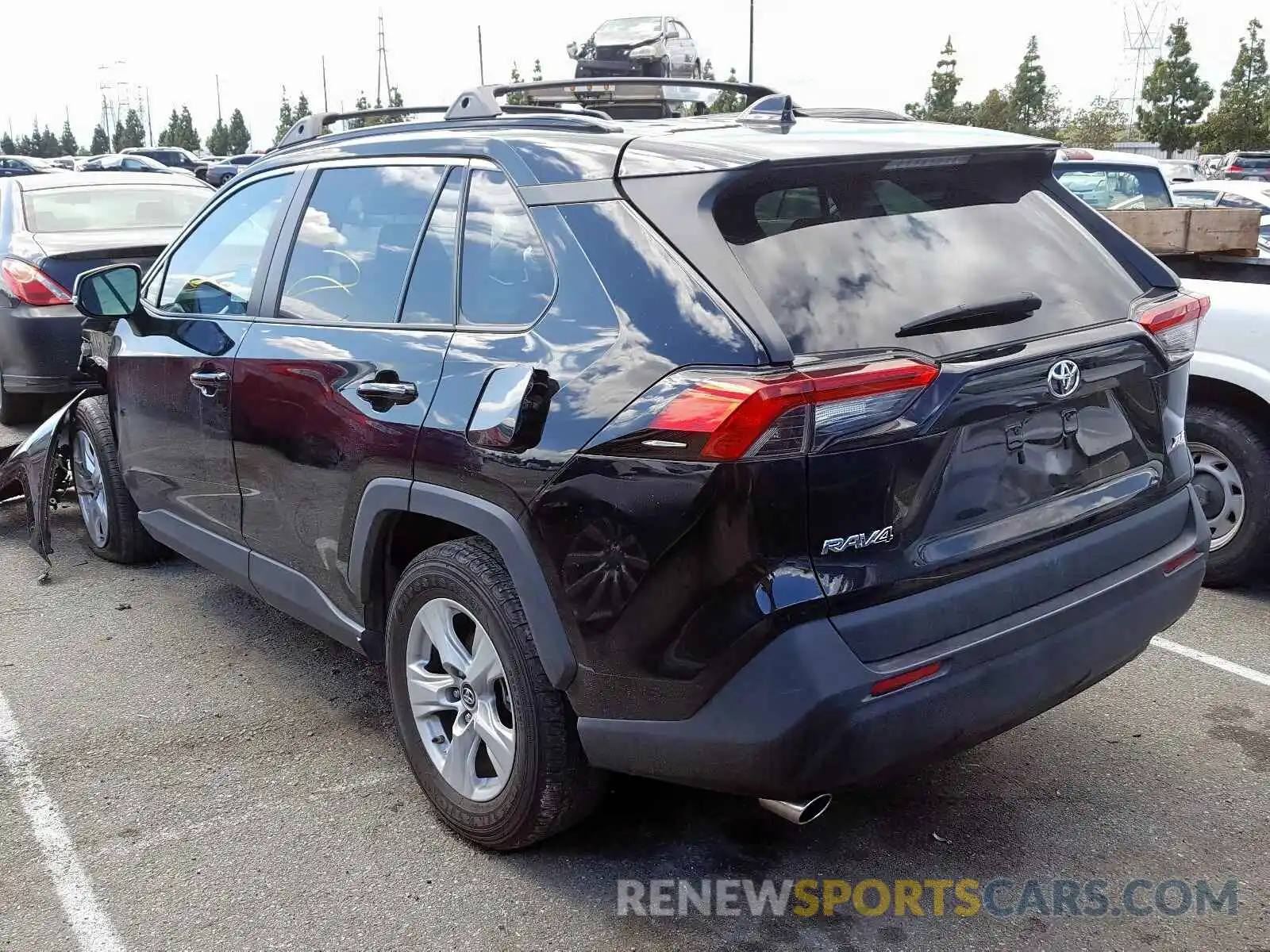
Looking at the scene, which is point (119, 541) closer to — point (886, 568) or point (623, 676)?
→ point (623, 676)

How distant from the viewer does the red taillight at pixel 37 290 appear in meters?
6.91

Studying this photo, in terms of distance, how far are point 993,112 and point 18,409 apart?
199 ft

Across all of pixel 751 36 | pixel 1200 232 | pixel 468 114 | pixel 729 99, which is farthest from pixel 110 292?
pixel 751 36

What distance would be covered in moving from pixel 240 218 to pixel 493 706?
212 cm

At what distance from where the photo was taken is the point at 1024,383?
2543 mm

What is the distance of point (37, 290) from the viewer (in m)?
6.91

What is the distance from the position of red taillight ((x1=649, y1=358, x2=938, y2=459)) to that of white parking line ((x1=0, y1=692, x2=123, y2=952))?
1831mm

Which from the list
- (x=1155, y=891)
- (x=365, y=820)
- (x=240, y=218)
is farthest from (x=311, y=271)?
(x=1155, y=891)

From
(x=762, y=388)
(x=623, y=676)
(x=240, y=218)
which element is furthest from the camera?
(x=240, y=218)

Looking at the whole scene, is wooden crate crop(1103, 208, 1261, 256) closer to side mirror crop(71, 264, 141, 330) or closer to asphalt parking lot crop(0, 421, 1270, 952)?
asphalt parking lot crop(0, 421, 1270, 952)

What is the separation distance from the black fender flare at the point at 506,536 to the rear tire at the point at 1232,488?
318 centimetres

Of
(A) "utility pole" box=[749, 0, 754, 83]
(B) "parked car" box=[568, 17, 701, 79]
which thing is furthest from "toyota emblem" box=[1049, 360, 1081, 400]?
(A) "utility pole" box=[749, 0, 754, 83]

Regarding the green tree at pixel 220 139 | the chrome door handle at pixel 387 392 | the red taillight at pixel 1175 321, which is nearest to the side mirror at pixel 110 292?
the chrome door handle at pixel 387 392

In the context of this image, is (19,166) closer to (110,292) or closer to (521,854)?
(110,292)
